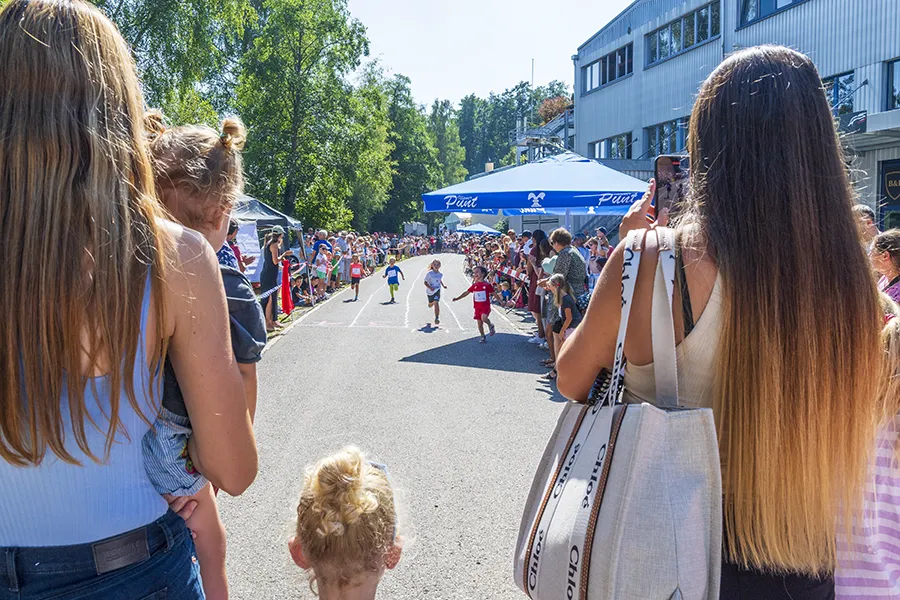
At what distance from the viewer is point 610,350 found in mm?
1614

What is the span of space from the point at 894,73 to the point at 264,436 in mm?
20385

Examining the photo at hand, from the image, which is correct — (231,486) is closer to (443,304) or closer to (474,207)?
(474,207)

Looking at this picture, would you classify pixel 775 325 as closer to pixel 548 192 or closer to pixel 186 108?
pixel 548 192

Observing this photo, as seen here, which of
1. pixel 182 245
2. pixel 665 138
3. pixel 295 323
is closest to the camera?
pixel 182 245

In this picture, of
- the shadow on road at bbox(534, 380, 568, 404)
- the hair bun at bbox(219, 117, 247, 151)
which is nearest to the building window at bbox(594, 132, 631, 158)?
the shadow on road at bbox(534, 380, 568, 404)

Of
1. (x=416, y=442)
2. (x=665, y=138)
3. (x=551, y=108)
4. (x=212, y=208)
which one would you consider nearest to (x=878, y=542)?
(x=212, y=208)

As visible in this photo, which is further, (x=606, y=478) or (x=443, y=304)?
(x=443, y=304)

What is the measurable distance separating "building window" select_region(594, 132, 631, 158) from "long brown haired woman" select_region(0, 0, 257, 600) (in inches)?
1271

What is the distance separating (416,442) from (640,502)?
16.3 ft

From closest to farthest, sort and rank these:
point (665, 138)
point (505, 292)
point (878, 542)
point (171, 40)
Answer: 1. point (878, 542)
2. point (505, 292)
3. point (171, 40)
4. point (665, 138)

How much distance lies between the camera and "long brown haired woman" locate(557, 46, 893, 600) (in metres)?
1.48

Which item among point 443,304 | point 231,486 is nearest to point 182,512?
point 231,486

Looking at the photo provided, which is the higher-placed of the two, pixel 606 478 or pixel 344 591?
pixel 606 478

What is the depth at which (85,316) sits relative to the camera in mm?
1287
